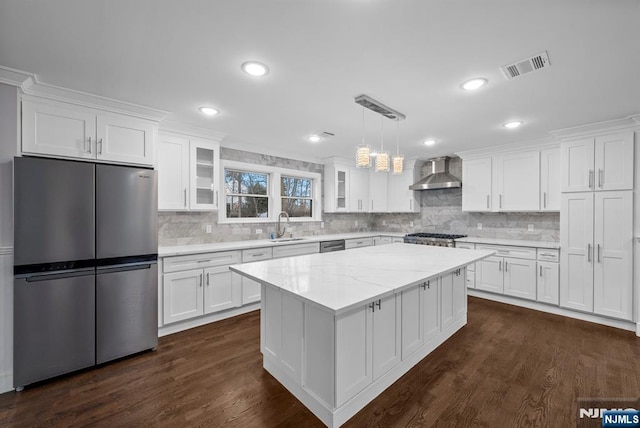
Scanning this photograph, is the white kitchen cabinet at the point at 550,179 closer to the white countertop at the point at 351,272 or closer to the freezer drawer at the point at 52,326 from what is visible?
the white countertop at the point at 351,272

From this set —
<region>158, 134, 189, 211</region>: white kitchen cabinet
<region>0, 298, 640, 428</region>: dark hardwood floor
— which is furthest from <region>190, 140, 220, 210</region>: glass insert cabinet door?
<region>0, 298, 640, 428</region>: dark hardwood floor

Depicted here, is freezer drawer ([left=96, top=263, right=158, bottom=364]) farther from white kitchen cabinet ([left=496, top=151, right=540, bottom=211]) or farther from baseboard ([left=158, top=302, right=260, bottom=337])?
white kitchen cabinet ([left=496, top=151, right=540, bottom=211])

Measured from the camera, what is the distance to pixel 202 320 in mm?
3344

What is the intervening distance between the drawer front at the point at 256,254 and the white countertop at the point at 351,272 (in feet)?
4.01

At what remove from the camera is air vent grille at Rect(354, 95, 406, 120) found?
2.47 m

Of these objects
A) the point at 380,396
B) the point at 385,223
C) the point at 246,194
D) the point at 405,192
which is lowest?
the point at 380,396

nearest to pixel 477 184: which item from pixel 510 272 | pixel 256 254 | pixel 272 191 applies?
pixel 510 272

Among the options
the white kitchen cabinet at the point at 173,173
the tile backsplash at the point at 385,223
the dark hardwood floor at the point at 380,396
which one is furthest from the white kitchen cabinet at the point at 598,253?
the white kitchen cabinet at the point at 173,173

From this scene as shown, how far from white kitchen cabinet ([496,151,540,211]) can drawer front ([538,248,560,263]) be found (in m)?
0.68

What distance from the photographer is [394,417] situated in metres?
1.81

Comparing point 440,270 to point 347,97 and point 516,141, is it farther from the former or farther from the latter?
point 516,141

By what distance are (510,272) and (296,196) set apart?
3674 mm

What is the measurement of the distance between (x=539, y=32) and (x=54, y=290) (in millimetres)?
3952

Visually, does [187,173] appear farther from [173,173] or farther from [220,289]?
[220,289]
